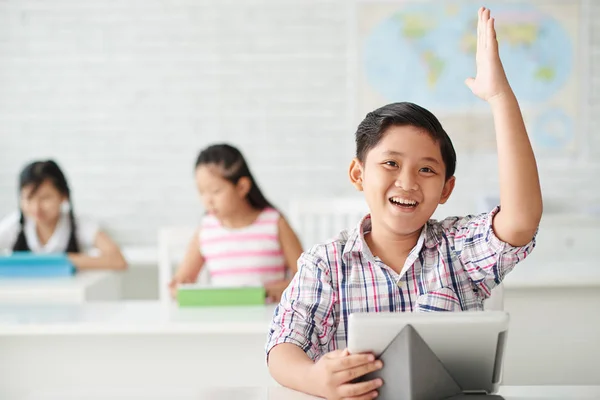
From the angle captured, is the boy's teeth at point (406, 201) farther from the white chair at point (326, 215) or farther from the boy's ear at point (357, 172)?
the white chair at point (326, 215)

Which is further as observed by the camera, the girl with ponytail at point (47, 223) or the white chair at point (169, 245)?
the girl with ponytail at point (47, 223)

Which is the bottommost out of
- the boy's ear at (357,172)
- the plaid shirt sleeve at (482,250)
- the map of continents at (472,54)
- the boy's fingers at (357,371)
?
the boy's fingers at (357,371)

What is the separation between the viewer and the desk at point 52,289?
2348mm

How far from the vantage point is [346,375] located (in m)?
1.06

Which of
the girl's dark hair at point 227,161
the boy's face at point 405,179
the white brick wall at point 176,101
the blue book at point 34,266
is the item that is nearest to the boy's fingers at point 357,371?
the boy's face at point 405,179

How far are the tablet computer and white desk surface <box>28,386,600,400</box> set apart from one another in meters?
0.19

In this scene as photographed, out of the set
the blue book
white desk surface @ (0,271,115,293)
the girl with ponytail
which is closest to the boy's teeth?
white desk surface @ (0,271,115,293)

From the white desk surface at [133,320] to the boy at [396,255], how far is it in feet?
2.01

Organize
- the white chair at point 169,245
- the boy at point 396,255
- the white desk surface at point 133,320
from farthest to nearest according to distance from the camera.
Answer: the white chair at point 169,245 → the white desk surface at point 133,320 → the boy at point 396,255

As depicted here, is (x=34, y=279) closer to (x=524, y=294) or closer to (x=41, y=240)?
(x=41, y=240)

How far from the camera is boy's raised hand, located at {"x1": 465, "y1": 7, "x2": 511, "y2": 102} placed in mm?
1126

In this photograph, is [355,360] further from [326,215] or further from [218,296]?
[326,215]

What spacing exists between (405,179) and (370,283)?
186mm

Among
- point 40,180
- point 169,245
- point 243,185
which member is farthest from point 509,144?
point 40,180
